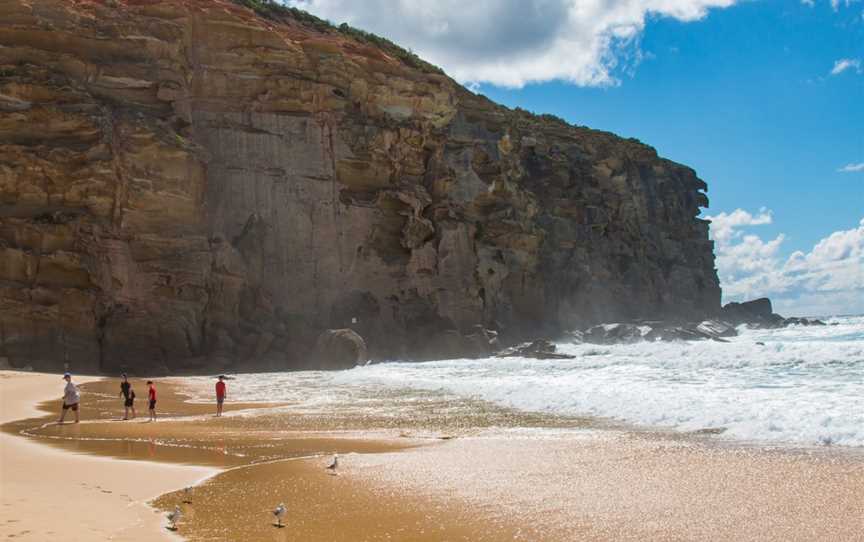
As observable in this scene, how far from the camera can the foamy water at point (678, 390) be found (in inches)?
437

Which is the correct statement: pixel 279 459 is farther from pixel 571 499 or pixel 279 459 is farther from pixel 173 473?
pixel 571 499

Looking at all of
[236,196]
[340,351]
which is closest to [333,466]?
[340,351]

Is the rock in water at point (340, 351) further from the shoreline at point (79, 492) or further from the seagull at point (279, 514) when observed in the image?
the seagull at point (279, 514)

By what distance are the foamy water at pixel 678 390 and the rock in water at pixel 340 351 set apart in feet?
10.2

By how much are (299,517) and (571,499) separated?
2.51 metres

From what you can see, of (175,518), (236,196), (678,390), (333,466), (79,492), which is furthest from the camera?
(236,196)

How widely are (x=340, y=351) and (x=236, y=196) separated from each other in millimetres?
9647

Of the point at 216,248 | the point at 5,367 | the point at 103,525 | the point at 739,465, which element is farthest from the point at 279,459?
the point at 216,248

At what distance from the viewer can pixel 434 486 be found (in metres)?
8.12

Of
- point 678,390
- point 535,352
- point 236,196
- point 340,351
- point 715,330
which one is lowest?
point 678,390

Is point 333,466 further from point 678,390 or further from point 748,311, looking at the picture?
point 748,311

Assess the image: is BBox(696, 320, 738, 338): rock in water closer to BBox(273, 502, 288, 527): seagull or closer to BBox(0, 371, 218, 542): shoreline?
BBox(0, 371, 218, 542): shoreline

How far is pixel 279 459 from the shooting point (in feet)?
32.6

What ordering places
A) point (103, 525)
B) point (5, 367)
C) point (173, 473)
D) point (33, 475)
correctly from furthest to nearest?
point (5, 367), point (173, 473), point (33, 475), point (103, 525)
